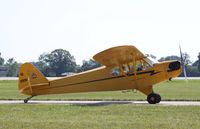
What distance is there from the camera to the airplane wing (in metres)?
19.3

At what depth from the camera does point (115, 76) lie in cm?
2072

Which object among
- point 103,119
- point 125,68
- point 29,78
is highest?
point 125,68

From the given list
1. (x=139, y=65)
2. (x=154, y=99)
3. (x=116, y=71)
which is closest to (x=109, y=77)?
(x=116, y=71)

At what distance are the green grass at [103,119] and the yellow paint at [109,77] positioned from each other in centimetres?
492

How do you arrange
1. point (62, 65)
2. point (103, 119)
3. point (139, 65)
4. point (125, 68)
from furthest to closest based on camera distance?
point (62, 65), point (125, 68), point (139, 65), point (103, 119)

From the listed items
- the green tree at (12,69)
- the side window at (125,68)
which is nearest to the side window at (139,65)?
the side window at (125,68)

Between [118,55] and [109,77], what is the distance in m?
1.41

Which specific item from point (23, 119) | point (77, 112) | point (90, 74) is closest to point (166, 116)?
point (77, 112)

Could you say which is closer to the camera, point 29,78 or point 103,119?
point 103,119

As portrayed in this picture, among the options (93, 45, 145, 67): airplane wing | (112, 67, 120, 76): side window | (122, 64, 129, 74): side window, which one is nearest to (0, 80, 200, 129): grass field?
(93, 45, 145, 67): airplane wing

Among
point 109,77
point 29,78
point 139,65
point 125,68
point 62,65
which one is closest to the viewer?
point 139,65

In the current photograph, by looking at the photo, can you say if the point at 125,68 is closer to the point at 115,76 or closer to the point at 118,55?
the point at 115,76

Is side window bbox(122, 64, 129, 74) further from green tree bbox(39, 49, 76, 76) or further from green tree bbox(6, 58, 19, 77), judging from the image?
green tree bbox(6, 58, 19, 77)

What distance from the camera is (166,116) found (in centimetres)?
1326
